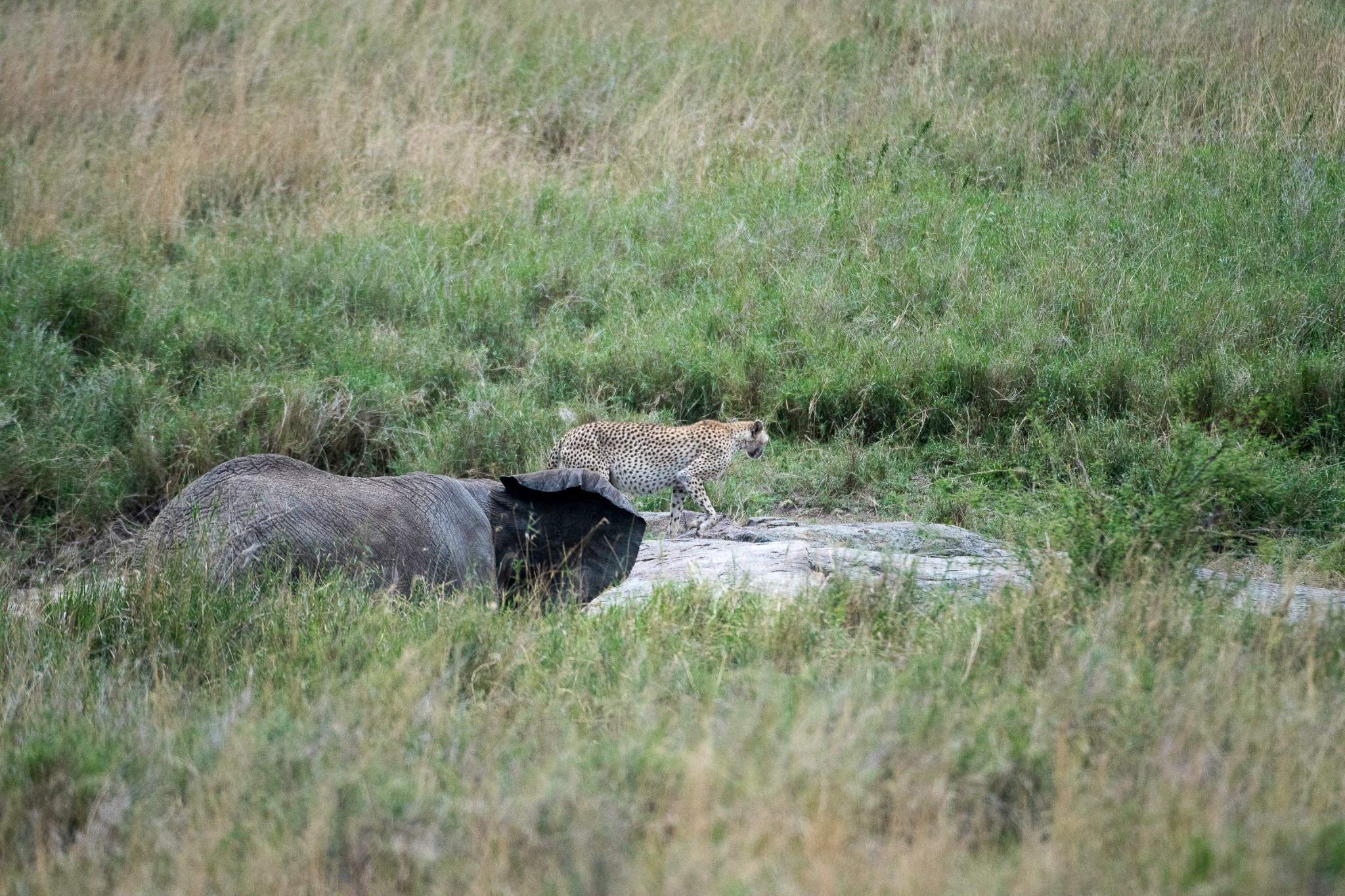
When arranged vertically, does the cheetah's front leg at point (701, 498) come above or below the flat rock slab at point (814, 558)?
below

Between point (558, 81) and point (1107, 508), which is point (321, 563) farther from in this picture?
point (558, 81)

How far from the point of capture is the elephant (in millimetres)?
5113

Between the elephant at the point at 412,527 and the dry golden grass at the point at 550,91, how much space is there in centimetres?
562

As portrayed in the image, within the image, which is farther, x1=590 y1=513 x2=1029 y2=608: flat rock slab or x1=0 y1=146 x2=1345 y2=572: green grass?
x1=0 y1=146 x2=1345 y2=572: green grass

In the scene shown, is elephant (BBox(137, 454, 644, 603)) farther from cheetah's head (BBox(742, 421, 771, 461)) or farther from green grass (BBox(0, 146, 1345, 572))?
cheetah's head (BBox(742, 421, 771, 461))

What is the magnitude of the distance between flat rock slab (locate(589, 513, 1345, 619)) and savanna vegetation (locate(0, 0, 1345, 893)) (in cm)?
21

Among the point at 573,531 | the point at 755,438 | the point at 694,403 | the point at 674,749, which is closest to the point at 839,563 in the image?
the point at 573,531

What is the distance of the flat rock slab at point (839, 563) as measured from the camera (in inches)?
195

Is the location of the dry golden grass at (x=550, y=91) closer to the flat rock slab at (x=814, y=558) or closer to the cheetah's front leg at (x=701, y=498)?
the cheetah's front leg at (x=701, y=498)

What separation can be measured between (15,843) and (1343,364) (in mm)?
7887

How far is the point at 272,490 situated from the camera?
5.29m

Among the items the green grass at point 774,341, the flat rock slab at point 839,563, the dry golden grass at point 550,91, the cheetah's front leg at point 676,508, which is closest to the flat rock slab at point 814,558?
the flat rock slab at point 839,563

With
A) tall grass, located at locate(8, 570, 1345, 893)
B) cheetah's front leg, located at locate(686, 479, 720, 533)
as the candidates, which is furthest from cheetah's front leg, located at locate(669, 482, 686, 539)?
tall grass, located at locate(8, 570, 1345, 893)

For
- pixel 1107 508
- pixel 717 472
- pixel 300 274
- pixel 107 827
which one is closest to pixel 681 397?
pixel 717 472
